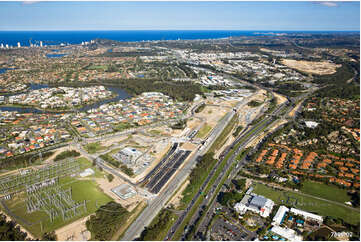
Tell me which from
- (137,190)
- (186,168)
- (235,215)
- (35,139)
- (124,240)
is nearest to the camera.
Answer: (124,240)

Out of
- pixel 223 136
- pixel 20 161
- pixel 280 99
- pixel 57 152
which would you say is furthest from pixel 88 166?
pixel 280 99

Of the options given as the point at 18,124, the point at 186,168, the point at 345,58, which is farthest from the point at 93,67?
the point at 345,58

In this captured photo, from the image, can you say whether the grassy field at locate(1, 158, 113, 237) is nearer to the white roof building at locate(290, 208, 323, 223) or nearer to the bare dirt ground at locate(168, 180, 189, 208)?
the bare dirt ground at locate(168, 180, 189, 208)

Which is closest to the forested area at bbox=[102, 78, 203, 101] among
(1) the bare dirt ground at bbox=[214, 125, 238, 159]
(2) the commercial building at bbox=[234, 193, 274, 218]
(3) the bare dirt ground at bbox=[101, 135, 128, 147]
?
(1) the bare dirt ground at bbox=[214, 125, 238, 159]

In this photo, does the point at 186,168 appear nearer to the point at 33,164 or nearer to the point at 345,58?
the point at 33,164

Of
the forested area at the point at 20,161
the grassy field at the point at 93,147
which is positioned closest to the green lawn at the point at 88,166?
the grassy field at the point at 93,147
